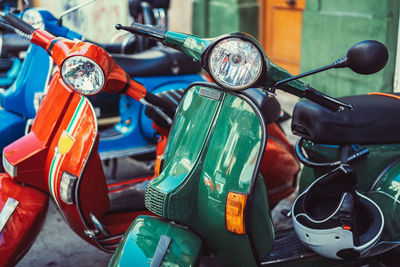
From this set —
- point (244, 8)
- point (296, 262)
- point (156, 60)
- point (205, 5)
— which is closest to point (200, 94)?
point (296, 262)

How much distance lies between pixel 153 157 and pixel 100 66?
5.78 feet

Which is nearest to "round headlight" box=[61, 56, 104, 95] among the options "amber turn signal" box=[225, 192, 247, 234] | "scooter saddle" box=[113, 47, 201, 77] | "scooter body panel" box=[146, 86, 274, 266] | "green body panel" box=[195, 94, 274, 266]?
"scooter body panel" box=[146, 86, 274, 266]

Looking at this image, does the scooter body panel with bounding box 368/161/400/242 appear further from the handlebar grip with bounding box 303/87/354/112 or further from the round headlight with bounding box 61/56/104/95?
the round headlight with bounding box 61/56/104/95

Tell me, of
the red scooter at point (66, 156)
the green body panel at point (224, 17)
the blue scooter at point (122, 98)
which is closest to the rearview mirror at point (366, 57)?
the red scooter at point (66, 156)

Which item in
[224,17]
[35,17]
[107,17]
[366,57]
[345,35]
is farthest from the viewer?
[107,17]

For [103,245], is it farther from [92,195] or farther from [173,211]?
[173,211]

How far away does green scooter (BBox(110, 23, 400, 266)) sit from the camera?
1.75 m

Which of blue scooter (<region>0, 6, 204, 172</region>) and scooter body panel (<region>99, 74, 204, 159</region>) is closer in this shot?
blue scooter (<region>0, 6, 204, 172</region>)

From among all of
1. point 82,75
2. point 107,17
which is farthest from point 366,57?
point 107,17

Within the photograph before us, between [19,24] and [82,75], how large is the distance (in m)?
0.54

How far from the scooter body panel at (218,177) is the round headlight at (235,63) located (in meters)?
0.13

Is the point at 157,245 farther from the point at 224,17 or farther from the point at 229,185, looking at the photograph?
the point at 224,17

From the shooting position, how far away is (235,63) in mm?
1762

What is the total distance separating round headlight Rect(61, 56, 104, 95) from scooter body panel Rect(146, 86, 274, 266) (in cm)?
46
